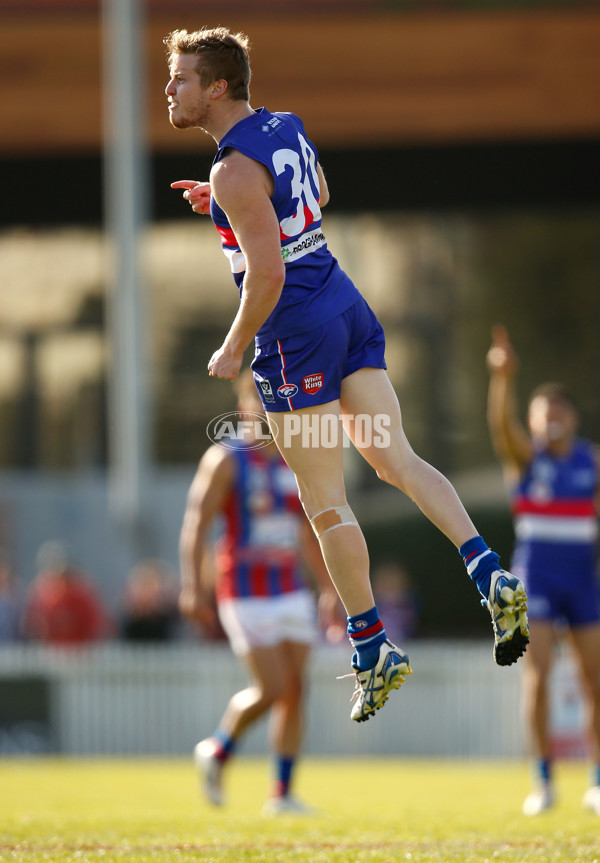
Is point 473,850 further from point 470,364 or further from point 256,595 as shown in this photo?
point 470,364

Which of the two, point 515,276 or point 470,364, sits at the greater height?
point 515,276

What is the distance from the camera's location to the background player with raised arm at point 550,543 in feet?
23.8

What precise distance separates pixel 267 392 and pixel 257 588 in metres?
3.04

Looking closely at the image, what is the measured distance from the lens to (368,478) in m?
23.8

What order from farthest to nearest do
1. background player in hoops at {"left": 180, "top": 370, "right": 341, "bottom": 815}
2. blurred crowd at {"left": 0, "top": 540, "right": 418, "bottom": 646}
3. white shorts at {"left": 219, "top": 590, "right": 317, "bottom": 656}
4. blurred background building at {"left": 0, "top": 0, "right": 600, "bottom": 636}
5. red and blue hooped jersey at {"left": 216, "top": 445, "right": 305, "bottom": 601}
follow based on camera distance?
blurred background building at {"left": 0, "top": 0, "right": 600, "bottom": 636}, blurred crowd at {"left": 0, "top": 540, "right": 418, "bottom": 646}, red and blue hooped jersey at {"left": 216, "top": 445, "right": 305, "bottom": 601}, white shorts at {"left": 219, "top": 590, "right": 317, "bottom": 656}, background player in hoops at {"left": 180, "top": 370, "right": 341, "bottom": 815}

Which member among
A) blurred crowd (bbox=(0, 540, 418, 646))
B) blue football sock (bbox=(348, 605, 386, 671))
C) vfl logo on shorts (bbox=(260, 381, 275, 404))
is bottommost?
blurred crowd (bbox=(0, 540, 418, 646))

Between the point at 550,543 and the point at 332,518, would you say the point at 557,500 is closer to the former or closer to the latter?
the point at 550,543

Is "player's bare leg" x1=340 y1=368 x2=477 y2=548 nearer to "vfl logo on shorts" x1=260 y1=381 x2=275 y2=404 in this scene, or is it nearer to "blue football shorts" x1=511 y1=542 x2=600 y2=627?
"vfl logo on shorts" x1=260 y1=381 x2=275 y2=404

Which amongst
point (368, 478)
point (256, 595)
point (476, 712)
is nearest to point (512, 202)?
point (368, 478)

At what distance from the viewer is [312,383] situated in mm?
4473

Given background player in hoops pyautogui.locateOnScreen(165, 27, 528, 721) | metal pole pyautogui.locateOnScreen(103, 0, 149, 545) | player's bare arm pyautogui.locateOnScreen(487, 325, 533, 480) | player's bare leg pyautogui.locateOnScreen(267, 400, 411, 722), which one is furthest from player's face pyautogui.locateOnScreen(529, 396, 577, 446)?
metal pole pyautogui.locateOnScreen(103, 0, 149, 545)

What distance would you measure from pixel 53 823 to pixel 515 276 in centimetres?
1941

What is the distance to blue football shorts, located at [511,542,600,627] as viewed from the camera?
24.0 ft

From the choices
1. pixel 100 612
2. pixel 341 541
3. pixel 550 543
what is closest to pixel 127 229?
pixel 100 612
